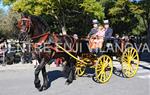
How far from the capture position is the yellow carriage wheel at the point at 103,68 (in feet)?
43.1

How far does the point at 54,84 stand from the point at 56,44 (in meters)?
1.51

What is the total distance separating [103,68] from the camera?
13.2 meters

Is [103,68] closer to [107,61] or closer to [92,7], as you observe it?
[107,61]

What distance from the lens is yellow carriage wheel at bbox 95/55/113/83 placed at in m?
13.1

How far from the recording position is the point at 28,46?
1158 centimetres

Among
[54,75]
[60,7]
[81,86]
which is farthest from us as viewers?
[60,7]

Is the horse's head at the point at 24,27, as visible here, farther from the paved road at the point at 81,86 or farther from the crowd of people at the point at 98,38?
the crowd of people at the point at 98,38

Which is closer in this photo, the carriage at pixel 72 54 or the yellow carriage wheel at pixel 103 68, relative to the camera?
the carriage at pixel 72 54

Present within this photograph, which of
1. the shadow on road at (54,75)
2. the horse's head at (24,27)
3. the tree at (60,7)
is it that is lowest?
the shadow on road at (54,75)

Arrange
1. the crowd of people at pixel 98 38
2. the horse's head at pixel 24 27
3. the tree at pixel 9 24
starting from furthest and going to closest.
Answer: the tree at pixel 9 24
the crowd of people at pixel 98 38
the horse's head at pixel 24 27

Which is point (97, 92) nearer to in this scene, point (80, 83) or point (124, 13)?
point (80, 83)

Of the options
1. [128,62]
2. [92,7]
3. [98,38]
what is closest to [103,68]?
[98,38]

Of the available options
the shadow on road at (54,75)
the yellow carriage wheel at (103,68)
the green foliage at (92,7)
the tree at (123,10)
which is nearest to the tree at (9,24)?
the tree at (123,10)

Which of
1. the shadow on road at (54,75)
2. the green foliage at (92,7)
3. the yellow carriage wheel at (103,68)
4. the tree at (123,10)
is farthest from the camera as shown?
the tree at (123,10)
